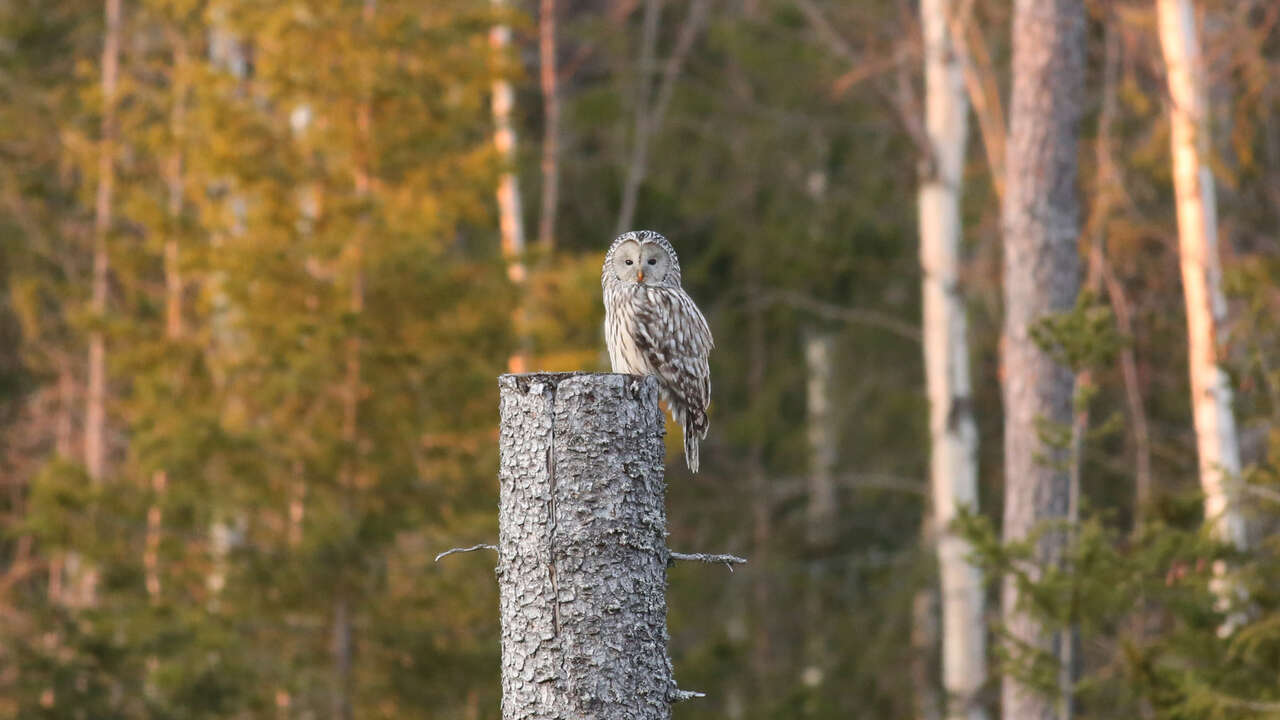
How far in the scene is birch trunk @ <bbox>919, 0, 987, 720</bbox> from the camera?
12.1 m

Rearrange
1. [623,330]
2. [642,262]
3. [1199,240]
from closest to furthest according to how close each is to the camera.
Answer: [642,262] < [623,330] < [1199,240]

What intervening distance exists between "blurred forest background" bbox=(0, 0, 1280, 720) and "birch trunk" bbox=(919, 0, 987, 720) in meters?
0.12

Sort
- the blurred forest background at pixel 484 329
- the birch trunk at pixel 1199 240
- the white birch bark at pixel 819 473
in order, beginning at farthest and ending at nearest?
1. the white birch bark at pixel 819 473
2. the birch trunk at pixel 1199 240
3. the blurred forest background at pixel 484 329

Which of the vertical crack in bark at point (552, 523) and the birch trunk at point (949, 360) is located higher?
the birch trunk at point (949, 360)

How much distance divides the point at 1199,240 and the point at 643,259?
5.67 metres

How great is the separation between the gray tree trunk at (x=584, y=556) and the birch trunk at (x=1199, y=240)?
701cm

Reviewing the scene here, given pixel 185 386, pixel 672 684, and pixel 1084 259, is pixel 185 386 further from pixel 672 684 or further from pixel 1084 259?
pixel 672 684

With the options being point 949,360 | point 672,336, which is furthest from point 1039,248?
point 949,360

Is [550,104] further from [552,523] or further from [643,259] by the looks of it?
[552,523]

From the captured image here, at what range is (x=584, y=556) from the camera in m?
4.02

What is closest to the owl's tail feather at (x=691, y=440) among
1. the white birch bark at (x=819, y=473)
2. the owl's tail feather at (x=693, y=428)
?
the owl's tail feather at (x=693, y=428)

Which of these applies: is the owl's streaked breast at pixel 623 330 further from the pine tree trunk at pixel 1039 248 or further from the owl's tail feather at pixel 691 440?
the pine tree trunk at pixel 1039 248

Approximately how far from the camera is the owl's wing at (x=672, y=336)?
6.29 metres

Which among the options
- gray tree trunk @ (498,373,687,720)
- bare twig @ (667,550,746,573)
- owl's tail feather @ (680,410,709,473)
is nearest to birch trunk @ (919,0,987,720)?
owl's tail feather @ (680,410,709,473)
